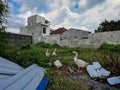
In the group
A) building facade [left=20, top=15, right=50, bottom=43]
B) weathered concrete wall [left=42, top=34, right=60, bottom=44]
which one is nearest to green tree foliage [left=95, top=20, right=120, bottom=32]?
building facade [left=20, top=15, right=50, bottom=43]

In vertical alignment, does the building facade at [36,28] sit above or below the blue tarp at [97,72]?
above

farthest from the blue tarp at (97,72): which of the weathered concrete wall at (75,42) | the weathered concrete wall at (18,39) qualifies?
the weathered concrete wall at (18,39)

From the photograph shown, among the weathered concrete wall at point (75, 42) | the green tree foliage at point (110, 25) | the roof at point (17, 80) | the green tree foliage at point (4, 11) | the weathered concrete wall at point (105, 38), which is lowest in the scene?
the roof at point (17, 80)

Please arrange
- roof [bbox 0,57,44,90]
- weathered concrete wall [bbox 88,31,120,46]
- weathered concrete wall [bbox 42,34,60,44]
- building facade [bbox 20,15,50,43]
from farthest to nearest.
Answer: building facade [bbox 20,15,50,43], weathered concrete wall [bbox 42,34,60,44], weathered concrete wall [bbox 88,31,120,46], roof [bbox 0,57,44,90]

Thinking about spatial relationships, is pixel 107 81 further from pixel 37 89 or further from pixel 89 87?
pixel 37 89

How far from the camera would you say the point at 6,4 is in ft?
19.0

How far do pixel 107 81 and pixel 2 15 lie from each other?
4.05m

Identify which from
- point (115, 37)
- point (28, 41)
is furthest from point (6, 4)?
point (28, 41)

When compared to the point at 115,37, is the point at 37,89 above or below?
below

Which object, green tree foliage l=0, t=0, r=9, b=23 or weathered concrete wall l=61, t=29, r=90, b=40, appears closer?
green tree foliage l=0, t=0, r=9, b=23

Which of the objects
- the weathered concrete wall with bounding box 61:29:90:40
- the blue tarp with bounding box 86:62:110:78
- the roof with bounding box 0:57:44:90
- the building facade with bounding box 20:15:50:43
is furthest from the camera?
the building facade with bounding box 20:15:50:43

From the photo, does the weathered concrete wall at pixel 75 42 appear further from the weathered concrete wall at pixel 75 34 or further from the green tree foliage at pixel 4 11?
the green tree foliage at pixel 4 11

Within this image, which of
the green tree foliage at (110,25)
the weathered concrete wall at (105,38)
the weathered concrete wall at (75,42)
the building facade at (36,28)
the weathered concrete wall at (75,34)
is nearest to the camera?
the weathered concrete wall at (105,38)

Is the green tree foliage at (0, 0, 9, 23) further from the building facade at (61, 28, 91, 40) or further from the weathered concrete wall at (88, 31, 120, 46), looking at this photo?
the building facade at (61, 28, 91, 40)
